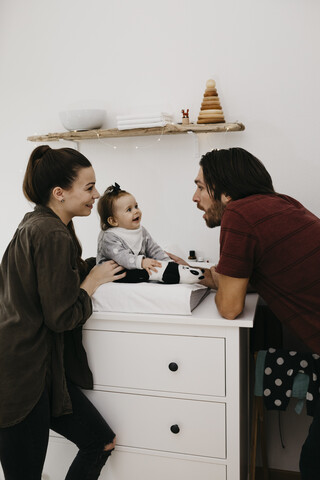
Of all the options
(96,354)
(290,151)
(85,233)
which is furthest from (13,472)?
(290,151)

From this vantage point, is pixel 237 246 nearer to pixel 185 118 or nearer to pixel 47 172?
pixel 47 172

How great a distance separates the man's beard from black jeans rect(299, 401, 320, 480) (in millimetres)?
664

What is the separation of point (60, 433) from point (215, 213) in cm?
92

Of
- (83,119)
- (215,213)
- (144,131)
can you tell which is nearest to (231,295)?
(215,213)

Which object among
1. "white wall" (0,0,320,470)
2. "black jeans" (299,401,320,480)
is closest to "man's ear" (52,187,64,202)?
"white wall" (0,0,320,470)

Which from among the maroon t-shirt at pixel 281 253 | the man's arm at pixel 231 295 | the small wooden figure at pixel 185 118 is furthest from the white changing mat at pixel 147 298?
the small wooden figure at pixel 185 118

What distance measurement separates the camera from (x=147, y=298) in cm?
175

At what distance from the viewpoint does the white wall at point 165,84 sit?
7.27 ft

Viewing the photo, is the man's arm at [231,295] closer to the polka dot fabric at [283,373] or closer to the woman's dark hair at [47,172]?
the polka dot fabric at [283,373]

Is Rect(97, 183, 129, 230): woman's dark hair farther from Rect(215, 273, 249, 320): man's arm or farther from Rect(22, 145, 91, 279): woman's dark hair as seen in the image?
Rect(215, 273, 249, 320): man's arm

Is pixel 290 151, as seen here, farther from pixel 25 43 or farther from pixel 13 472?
pixel 13 472

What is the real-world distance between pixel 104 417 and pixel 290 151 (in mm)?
1339

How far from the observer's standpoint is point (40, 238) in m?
1.54

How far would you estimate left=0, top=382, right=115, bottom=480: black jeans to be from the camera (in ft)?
5.11
